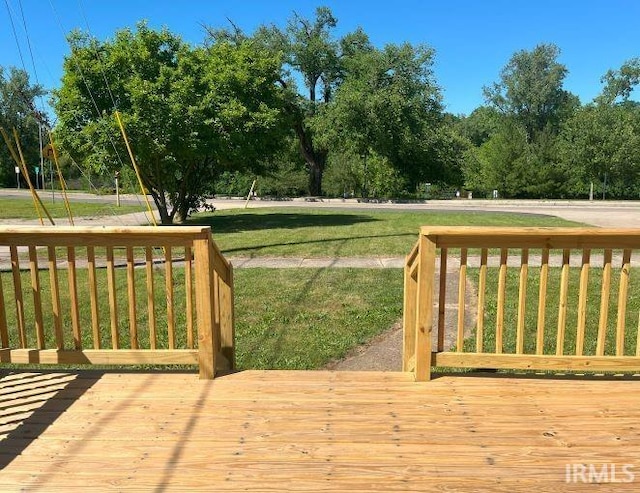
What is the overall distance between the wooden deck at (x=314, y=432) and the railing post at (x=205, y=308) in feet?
0.46

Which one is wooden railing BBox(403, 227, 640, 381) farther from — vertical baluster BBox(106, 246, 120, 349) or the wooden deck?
vertical baluster BBox(106, 246, 120, 349)

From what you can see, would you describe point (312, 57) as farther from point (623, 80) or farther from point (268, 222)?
point (623, 80)

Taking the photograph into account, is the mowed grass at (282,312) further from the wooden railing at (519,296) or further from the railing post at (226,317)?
the wooden railing at (519,296)

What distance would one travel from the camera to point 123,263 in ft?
33.6

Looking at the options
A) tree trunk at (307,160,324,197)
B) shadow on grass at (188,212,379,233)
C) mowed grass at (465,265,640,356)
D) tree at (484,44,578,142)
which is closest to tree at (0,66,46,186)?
tree trunk at (307,160,324,197)

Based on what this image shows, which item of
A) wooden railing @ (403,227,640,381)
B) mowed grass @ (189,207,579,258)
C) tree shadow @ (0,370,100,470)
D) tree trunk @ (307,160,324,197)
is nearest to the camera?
tree shadow @ (0,370,100,470)

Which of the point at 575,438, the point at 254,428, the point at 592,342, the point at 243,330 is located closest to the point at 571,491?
the point at 575,438

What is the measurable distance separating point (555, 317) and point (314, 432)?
4.23 metres

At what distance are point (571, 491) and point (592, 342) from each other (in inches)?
127

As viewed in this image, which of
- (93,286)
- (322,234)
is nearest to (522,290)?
(93,286)

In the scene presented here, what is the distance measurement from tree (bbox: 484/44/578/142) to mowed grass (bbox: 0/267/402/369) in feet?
158

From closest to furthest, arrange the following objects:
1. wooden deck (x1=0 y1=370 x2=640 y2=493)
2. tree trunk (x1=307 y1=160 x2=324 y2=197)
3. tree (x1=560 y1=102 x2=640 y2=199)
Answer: wooden deck (x1=0 y1=370 x2=640 y2=493)
tree trunk (x1=307 y1=160 x2=324 y2=197)
tree (x1=560 y1=102 x2=640 y2=199)

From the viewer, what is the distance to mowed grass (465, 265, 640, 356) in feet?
17.0

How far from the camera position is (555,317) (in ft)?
20.1
